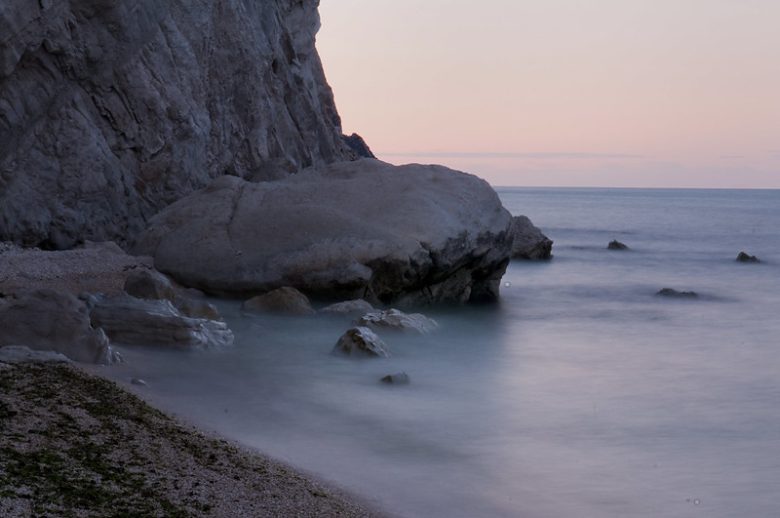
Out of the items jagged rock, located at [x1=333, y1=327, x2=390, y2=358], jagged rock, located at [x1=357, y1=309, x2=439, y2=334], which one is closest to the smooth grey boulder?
jagged rock, located at [x1=357, y1=309, x2=439, y2=334]

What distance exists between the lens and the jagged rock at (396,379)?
1073 centimetres

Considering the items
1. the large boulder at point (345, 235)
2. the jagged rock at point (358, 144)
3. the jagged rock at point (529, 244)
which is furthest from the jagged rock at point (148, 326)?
the jagged rock at point (358, 144)

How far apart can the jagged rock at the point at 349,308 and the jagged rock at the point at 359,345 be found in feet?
8.36

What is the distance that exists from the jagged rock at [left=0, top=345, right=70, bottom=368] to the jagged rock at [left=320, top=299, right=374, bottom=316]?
575 cm

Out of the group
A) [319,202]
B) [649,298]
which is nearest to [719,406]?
[319,202]

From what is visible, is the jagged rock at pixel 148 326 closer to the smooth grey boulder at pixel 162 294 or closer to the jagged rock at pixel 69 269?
the smooth grey boulder at pixel 162 294

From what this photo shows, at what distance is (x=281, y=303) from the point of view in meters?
14.6

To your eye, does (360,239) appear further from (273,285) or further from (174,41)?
(174,41)

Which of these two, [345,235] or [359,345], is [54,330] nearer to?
[359,345]

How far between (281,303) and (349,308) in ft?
3.23

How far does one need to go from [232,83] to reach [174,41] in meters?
3.54

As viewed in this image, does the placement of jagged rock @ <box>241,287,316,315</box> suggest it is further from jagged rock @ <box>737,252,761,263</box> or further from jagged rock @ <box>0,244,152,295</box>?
jagged rock @ <box>737,252,761,263</box>

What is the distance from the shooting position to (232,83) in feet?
79.8

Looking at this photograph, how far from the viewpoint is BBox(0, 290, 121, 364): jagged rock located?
980 cm
